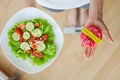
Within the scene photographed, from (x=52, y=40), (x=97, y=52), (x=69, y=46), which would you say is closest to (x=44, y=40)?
(x=52, y=40)

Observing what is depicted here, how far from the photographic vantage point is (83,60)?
127cm

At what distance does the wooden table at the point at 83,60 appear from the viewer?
1.24m

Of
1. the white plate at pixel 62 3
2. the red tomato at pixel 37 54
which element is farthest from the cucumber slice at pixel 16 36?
the white plate at pixel 62 3

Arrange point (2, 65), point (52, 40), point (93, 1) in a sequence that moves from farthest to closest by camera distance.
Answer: point (2, 65), point (52, 40), point (93, 1)

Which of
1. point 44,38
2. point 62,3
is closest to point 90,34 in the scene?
point 62,3

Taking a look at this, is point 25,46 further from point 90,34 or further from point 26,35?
point 90,34

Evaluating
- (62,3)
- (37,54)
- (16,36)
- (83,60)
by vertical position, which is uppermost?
(62,3)

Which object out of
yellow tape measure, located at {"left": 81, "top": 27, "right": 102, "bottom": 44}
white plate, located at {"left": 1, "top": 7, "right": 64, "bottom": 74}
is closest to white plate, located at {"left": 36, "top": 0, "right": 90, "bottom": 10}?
yellow tape measure, located at {"left": 81, "top": 27, "right": 102, "bottom": 44}

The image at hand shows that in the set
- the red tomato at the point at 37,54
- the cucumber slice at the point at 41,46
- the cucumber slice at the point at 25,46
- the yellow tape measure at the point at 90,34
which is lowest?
the red tomato at the point at 37,54

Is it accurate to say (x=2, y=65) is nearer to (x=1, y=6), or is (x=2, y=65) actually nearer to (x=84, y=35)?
(x=1, y=6)

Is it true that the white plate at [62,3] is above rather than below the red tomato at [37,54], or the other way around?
above

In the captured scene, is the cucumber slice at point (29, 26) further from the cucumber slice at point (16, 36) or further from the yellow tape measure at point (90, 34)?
the yellow tape measure at point (90, 34)

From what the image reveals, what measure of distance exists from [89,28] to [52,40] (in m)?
0.46

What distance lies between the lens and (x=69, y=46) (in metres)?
1.28
